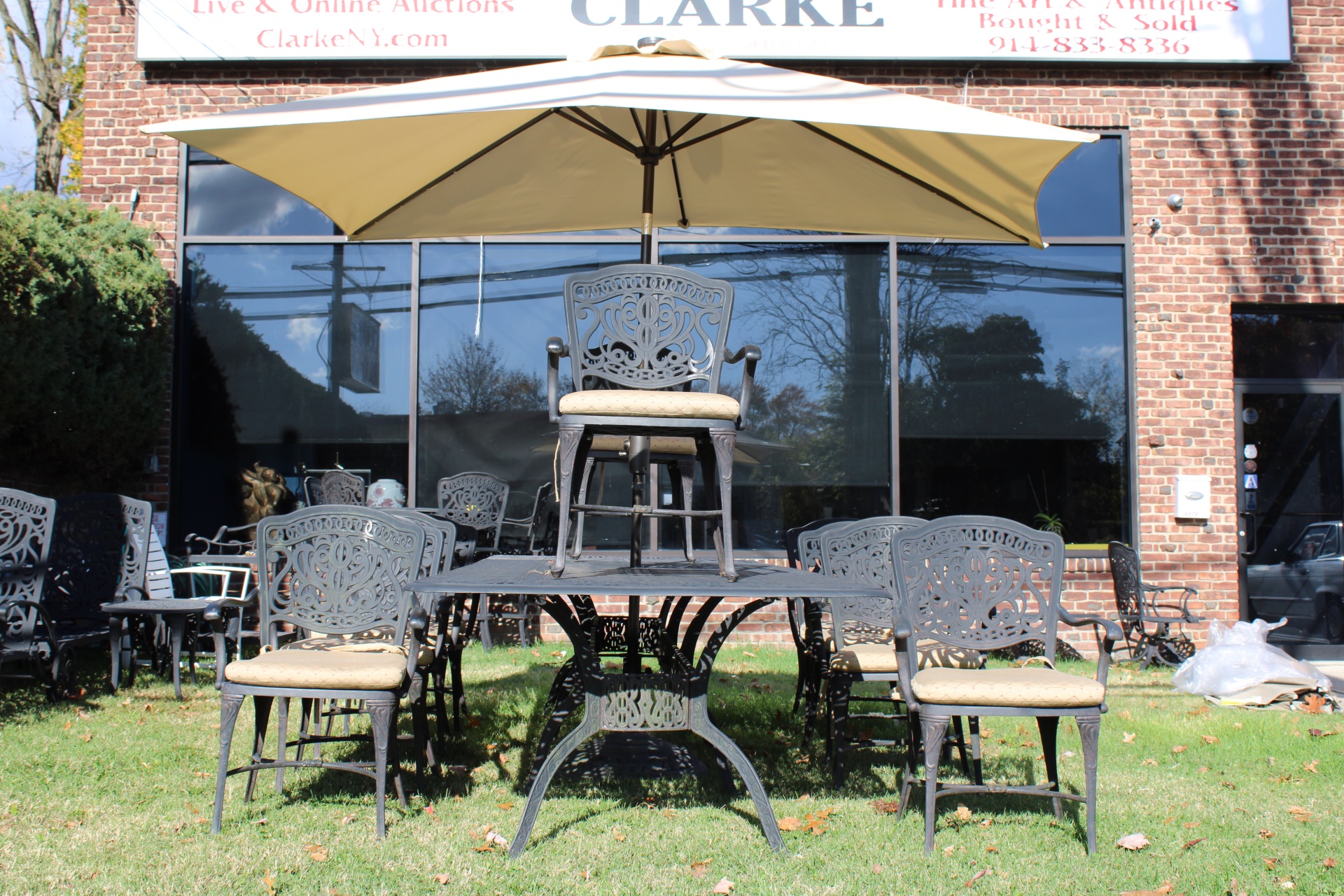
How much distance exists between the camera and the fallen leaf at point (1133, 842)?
10.2 ft

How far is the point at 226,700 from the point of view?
3158mm

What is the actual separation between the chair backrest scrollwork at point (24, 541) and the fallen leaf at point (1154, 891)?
4.81 m

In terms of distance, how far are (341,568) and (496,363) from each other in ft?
12.8

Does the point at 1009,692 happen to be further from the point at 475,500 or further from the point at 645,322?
the point at 475,500

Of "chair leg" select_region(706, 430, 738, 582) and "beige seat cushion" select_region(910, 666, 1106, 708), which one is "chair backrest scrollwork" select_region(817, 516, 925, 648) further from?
"chair leg" select_region(706, 430, 738, 582)

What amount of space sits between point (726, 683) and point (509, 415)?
2.63m

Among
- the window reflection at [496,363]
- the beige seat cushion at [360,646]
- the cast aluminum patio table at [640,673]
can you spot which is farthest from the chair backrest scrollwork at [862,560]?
the window reflection at [496,363]

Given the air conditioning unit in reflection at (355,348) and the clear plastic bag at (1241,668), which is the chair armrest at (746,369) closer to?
the clear plastic bag at (1241,668)

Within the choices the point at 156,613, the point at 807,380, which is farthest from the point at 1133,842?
the point at 156,613

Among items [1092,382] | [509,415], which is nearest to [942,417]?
[1092,382]

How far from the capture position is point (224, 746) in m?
3.14

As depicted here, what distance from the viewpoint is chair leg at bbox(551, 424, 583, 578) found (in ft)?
9.91

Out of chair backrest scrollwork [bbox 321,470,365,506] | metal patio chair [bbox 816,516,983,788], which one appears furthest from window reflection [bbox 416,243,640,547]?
metal patio chair [bbox 816,516,983,788]

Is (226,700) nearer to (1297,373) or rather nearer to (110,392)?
(110,392)
